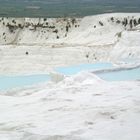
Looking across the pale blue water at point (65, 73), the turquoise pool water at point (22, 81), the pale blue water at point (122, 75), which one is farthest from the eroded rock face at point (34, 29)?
the pale blue water at point (122, 75)

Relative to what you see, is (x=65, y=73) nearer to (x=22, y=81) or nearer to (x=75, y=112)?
(x=22, y=81)

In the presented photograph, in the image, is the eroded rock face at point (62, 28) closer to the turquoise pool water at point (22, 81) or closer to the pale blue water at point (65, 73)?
the turquoise pool water at point (22, 81)

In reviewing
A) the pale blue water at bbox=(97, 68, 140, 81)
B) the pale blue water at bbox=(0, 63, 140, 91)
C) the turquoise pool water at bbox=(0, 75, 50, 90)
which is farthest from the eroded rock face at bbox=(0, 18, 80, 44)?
the pale blue water at bbox=(97, 68, 140, 81)

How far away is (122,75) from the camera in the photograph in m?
13.5

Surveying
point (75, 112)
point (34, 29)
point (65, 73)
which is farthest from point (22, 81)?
point (34, 29)

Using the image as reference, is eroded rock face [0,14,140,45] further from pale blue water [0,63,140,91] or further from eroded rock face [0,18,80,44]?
pale blue water [0,63,140,91]

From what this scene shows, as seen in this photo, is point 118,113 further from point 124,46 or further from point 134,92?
point 124,46

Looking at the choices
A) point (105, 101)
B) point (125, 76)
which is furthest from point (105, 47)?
point (105, 101)

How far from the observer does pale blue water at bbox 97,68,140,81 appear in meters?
13.0

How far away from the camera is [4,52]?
23984mm

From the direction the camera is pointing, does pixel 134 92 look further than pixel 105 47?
No

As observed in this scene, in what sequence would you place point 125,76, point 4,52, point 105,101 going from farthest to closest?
1. point 4,52
2. point 125,76
3. point 105,101

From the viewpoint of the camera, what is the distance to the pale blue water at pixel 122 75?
1302 cm

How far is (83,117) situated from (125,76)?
21.0 feet
